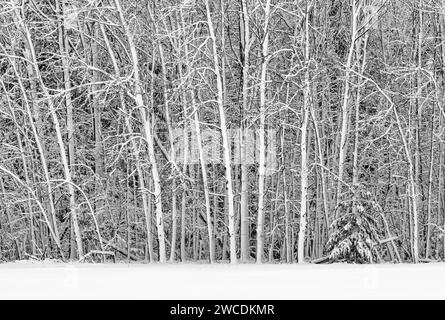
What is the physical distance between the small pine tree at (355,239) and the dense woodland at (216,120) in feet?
0.13

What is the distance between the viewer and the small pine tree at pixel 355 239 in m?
16.3

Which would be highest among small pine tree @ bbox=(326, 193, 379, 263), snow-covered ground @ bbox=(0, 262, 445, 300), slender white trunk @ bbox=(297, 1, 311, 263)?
slender white trunk @ bbox=(297, 1, 311, 263)

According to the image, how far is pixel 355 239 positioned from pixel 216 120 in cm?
843

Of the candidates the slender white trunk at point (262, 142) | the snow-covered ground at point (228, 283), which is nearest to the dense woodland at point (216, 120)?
the slender white trunk at point (262, 142)

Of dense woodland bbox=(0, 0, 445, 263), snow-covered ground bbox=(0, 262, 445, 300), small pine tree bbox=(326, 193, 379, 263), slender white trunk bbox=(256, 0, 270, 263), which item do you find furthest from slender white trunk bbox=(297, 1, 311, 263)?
snow-covered ground bbox=(0, 262, 445, 300)

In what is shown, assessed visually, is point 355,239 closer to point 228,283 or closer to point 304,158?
point 304,158

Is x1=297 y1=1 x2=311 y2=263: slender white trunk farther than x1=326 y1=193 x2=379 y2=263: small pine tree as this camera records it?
Yes

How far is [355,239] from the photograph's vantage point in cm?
1645

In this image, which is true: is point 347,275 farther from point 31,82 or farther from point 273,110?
point 31,82

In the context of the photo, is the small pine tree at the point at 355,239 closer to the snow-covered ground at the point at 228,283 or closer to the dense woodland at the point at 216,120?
the dense woodland at the point at 216,120

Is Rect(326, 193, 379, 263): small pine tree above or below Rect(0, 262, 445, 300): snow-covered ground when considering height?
above

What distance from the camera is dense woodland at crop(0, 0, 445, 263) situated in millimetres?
18406

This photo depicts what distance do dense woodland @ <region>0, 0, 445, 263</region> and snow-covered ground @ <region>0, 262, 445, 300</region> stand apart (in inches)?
116

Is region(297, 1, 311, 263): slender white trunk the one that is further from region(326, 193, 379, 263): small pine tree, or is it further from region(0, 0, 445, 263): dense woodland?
region(326, 193, 379, 263): small pine tree
